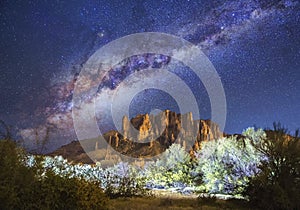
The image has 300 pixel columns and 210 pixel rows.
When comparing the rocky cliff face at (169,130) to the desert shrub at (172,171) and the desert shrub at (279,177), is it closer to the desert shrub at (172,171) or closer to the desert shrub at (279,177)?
the desert shrub at (172,171)

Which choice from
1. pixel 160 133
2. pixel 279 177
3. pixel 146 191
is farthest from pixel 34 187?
pixel 160 133

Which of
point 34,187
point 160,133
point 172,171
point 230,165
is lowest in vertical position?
point 34,187

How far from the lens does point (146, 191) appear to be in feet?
68.1

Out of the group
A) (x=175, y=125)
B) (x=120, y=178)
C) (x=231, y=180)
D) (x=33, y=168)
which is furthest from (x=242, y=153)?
(x=175, y=125)

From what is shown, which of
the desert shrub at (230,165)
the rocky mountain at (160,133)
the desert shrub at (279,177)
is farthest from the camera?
the rocky mountain at (160,133)

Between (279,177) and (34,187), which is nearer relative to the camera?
(34,187)

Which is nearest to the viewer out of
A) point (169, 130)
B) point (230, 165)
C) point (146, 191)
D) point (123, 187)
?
point (123, 187)

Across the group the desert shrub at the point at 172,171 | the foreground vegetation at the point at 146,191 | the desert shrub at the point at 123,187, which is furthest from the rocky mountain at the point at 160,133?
the desert shrub at the point at 123,187

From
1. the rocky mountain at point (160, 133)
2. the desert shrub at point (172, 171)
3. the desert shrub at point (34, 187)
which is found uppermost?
the rocky mountain at point (160, 133)

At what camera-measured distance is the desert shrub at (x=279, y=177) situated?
12.8 meters

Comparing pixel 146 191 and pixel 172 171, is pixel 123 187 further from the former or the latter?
pixel 172 171

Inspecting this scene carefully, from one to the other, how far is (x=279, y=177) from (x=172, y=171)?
78.2 feet

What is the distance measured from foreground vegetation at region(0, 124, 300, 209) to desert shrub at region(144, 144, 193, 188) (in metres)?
3.43

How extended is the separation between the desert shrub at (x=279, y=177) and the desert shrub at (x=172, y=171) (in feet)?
62.9
